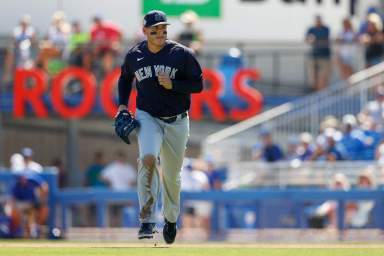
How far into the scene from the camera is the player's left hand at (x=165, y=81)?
13750 mm

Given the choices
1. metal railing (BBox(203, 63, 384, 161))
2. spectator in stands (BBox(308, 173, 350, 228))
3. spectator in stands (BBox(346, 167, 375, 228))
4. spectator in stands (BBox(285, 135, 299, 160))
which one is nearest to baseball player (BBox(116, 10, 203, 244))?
spectator in stands (BBox(346, 167, 375, 228))

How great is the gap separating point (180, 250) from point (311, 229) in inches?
Result: 307

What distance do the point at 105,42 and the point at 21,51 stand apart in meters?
1.69

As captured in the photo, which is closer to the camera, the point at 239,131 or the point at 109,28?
the point at 239,131

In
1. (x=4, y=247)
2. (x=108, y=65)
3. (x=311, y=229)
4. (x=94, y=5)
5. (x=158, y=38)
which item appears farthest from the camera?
(x=94, y=5)

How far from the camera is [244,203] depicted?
22.5m

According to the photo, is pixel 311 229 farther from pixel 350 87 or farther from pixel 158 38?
pixel 158 38

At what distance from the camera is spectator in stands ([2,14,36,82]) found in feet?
92.2

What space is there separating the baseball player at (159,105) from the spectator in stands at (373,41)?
14.1 metres

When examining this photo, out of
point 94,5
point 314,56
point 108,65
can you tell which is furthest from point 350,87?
point 94,5

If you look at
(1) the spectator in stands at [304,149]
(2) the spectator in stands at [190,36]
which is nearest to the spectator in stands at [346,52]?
(2) the spectator in stands at [190,36]

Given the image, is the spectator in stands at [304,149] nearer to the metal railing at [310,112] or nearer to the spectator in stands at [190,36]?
the metal railing at [310,112]

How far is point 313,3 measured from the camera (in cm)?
3288

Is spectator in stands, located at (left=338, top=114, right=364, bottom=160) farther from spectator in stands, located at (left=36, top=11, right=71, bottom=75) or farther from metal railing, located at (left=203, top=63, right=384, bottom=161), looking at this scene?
spectator in stands, located at (left=36, top=11, right=71, bottom=75)
